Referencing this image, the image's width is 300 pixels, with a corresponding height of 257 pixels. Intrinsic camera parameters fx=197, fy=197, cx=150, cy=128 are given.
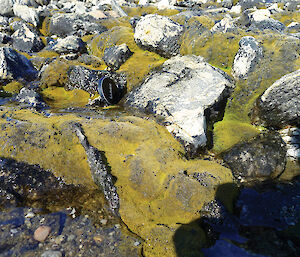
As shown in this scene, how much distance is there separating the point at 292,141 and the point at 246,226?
5.44 m

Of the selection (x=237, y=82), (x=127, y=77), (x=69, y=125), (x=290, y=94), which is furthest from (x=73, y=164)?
(x=237, y=82)

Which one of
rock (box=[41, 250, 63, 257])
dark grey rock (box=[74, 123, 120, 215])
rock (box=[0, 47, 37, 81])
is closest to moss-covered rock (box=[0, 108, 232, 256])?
dark grey rock (box=[74, 123, 120, 215])

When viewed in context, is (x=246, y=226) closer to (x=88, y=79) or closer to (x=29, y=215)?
(x=29, y=215)

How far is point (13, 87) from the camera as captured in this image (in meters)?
15.3

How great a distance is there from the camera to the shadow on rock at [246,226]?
5211mm

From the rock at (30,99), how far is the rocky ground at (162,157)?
0.10m

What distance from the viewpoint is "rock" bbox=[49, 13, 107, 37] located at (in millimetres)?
29016

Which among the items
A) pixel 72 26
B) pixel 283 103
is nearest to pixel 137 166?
pixel 283 103

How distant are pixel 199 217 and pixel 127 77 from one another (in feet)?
36.8

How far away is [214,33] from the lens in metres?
15.6

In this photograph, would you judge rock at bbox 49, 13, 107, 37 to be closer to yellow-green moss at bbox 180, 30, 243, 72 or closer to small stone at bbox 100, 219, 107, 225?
yellow-green moss at bbox 180, 30, 243, 72

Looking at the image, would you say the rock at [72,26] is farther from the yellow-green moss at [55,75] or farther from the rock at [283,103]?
the rock at [283,103]

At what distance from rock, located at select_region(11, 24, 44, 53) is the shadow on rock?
28361mm

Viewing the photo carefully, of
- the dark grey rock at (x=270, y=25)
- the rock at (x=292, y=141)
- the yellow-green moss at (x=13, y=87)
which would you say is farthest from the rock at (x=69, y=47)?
the rock at (x=292, y=141)
